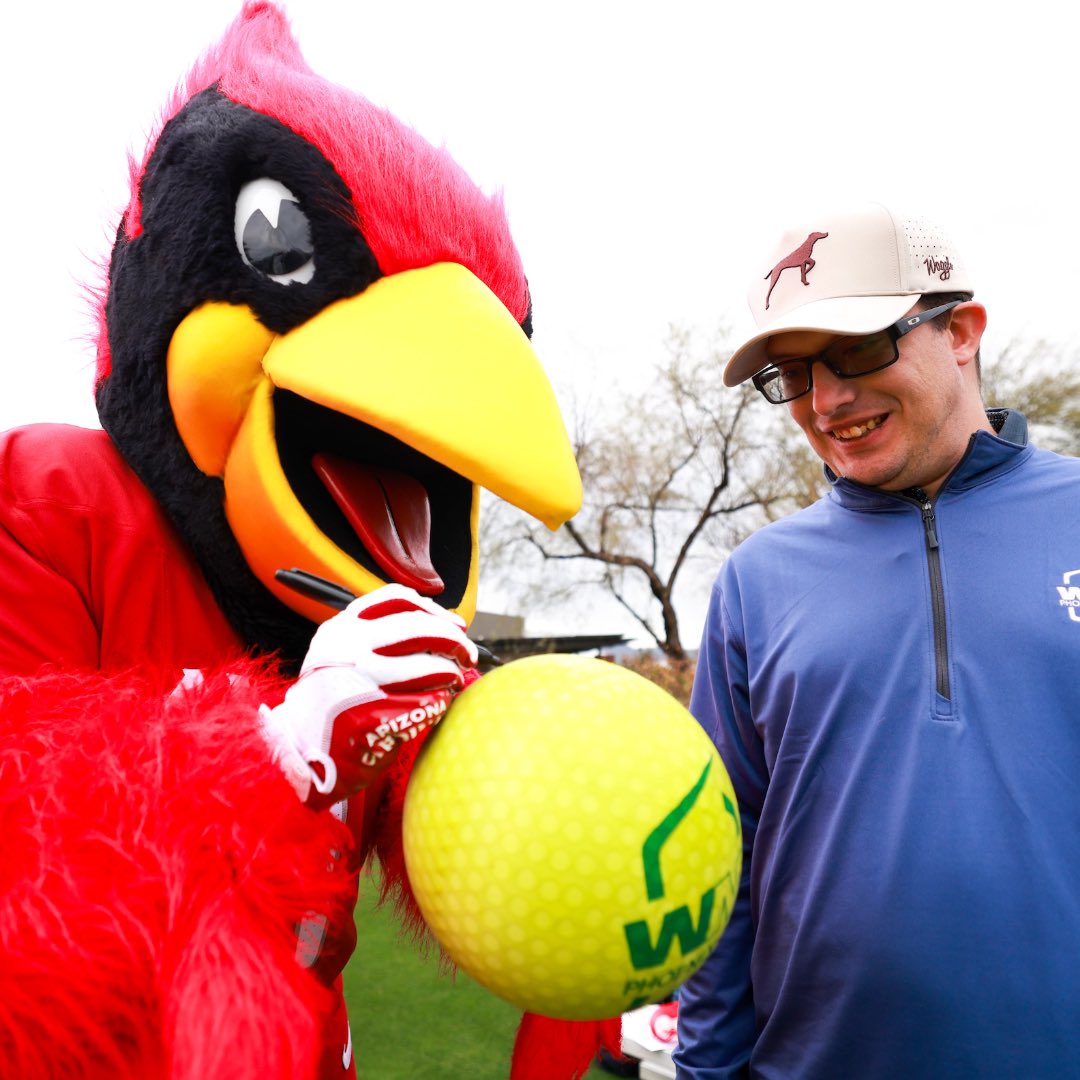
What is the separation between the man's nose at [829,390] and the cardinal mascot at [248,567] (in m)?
0.47

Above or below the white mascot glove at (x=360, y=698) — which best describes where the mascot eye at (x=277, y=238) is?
above

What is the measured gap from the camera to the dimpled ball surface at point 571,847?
85cm

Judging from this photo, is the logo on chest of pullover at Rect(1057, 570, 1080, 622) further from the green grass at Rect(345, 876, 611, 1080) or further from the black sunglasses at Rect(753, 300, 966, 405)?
the green grass at Rect(345, 876, 611, 1080)

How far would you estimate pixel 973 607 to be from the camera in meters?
1.25

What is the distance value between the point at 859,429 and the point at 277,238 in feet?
2.89

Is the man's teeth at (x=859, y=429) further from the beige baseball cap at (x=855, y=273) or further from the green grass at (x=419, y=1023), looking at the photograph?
the green grass at (x=419, y=1023)

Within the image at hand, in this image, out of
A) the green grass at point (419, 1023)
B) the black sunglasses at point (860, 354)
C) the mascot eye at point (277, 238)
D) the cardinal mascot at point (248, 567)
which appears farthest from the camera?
the green grass at point (419, 1023)

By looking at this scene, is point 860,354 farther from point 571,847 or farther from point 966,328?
point 571,847

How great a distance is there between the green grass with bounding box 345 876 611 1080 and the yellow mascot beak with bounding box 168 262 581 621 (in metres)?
1.80

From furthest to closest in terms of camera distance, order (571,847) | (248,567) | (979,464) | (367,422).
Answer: (979,464), (248,567), (367,422), (571,847)

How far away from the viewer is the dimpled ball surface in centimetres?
85

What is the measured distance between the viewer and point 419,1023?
321 centimetres

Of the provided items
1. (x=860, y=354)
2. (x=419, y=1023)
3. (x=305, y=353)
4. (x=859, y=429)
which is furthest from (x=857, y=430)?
(x=419, y=1023)

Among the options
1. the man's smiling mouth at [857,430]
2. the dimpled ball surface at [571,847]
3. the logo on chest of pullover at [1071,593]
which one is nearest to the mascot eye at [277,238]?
the dimpled ball surface at [571,847]
